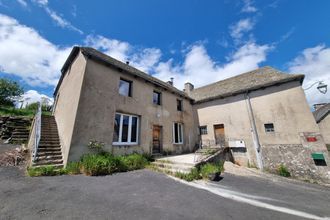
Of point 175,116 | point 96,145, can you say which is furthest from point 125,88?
point 175,116

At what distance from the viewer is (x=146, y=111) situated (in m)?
9.88

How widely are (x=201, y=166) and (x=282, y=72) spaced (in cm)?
1042

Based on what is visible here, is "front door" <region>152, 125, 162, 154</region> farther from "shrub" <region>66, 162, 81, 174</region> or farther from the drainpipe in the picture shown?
the drainpipe

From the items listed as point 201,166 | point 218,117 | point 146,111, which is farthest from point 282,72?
point 146,111

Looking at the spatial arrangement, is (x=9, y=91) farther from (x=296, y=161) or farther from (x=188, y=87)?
(x=296, y=161)

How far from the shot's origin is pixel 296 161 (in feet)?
29.9

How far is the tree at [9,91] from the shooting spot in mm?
18297

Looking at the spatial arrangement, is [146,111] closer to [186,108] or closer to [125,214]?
[186,108]

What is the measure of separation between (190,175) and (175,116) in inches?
272

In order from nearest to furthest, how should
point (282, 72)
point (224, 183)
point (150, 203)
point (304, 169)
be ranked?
point (150, 203) < point (224, 183) < point (304, 169) < point (282, 72)

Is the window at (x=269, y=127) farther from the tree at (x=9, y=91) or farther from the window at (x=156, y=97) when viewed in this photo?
the tree at (x=9, y=91)

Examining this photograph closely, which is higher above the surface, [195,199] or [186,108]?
[186,108]

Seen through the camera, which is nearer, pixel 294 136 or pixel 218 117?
pixel 294 136

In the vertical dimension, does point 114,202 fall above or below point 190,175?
below
